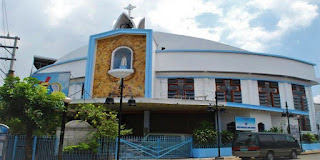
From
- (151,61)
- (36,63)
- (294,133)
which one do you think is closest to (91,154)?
(151,61)

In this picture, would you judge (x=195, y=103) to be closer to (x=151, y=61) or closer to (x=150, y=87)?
(x=150, y=87)

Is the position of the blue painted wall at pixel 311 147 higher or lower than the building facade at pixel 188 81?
lower

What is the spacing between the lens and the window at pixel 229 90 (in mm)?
25062

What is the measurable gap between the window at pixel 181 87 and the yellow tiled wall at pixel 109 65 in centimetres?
397

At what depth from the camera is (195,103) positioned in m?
18.1

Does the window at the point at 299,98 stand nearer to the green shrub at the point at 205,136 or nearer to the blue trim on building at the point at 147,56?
the green shrub at the point at 205,136

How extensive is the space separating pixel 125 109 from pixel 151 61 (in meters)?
4.86

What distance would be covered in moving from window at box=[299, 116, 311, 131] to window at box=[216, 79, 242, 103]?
26.1ft

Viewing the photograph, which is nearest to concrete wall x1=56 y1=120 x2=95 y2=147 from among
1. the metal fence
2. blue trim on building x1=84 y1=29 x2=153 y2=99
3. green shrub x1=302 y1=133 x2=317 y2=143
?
the metal fence

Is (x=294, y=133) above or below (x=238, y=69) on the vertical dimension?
below

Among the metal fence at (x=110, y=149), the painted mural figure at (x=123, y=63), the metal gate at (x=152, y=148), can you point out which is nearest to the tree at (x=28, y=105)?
the metal fence at (x=110, y=149)

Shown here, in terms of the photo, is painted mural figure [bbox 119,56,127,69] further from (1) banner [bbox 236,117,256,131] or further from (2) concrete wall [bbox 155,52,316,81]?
(1) banner [bbox 236,117,256,131]

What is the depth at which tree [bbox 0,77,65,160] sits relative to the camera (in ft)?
37.1

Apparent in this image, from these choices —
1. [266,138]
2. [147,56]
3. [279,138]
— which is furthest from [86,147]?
[279,138]
